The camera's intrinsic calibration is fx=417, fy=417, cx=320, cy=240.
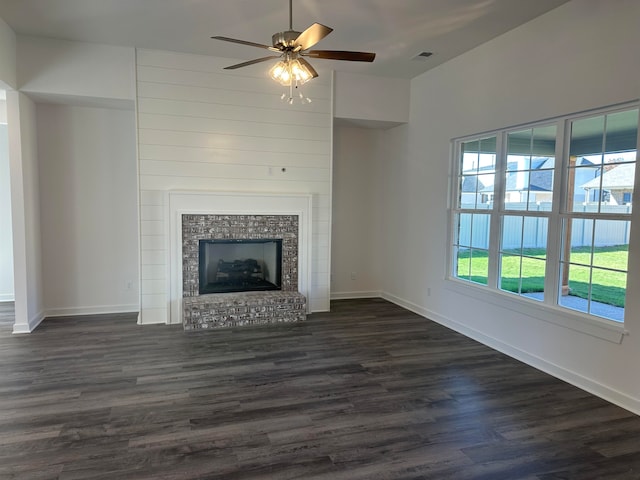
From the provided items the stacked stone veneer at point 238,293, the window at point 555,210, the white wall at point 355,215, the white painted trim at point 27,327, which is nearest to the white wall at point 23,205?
the white painted trim at point 27,327

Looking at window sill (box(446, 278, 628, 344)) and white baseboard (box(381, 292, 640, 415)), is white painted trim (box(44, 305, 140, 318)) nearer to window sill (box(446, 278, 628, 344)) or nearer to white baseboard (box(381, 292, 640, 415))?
white baseboard (box(381, 292, 640, 415))

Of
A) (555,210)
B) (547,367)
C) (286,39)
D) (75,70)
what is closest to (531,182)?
(555,210)

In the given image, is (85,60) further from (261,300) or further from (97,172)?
(261,300)

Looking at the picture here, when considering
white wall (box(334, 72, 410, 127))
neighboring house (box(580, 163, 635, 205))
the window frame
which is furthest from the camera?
white wall (box(334, 72, 410, 127))

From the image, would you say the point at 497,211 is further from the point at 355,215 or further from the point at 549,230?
the point at 355,215

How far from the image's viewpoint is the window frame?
329cm

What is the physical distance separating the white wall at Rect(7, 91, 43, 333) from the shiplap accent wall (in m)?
1.19

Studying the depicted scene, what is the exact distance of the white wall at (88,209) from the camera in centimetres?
518

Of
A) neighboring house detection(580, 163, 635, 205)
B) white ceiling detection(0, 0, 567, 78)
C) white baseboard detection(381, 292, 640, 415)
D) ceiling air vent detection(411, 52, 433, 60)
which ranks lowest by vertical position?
white baseboard detection(381, 292, 640, 415)

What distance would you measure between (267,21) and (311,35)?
1.62 meters

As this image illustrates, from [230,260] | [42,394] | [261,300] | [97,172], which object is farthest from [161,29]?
[42,394]

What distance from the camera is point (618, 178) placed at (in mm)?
3252

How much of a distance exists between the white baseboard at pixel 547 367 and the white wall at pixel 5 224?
5.82m

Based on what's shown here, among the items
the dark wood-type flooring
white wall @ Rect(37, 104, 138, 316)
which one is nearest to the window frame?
the dark wood-type flooring
